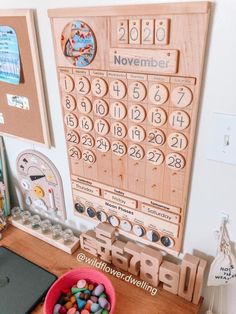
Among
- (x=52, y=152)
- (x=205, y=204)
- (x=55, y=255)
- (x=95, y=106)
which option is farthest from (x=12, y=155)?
(x=205, y=204)

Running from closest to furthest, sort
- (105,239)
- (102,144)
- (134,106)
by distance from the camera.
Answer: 1. (134,106)
2. (102,144)
3. (105,239)

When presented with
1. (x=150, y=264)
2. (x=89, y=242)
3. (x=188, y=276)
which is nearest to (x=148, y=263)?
(x=150, y=264)

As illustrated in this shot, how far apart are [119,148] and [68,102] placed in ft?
0.65

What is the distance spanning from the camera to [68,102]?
2.56ft

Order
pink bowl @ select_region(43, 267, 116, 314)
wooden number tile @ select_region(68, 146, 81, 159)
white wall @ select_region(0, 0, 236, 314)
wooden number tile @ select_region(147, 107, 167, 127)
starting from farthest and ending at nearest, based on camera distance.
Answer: wooden number tile @ select_region(68, 146, 81, 159), pink bowl @ select_region(43, 267, 116, 314), wooden number tile @ select_region(147, 107, 167, 127), white wall @ select_region(0, 0, 236, 314)

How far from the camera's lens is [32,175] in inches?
41.3

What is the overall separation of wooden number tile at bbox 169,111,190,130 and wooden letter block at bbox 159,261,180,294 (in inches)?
16.4

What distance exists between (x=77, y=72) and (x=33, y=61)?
0.16 meters

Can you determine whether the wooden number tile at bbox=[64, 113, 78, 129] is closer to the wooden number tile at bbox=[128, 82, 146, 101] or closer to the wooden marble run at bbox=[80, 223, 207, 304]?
the wooden number tile at bbox=[128, 82, 146, 101]

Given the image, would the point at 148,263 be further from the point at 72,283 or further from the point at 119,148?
the point at 119,148

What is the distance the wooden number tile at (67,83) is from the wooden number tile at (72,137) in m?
0.13

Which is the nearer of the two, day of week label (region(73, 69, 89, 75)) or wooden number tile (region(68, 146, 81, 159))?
day of week label (region(73, 69, 89, 75))

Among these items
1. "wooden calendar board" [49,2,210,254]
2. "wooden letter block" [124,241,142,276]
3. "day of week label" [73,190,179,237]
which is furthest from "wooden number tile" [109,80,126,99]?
"wooden letter block" [124,241,142,276]

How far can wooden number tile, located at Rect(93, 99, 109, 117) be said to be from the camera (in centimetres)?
72
